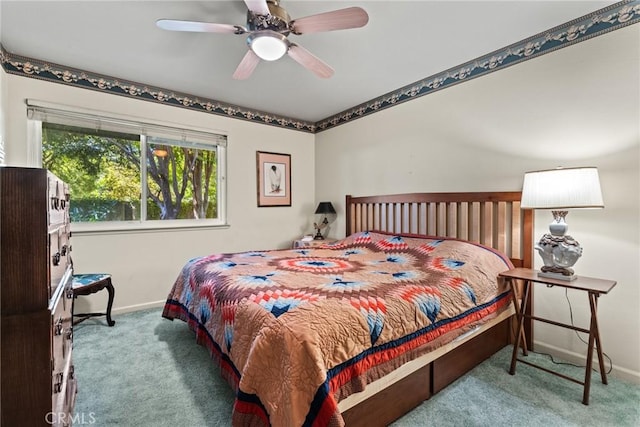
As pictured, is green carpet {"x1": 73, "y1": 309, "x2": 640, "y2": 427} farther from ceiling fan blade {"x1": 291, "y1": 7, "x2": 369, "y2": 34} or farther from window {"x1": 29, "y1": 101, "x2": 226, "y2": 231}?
ceiling fan blade {"x1": 291, "y1": 7, "x2": 369, "y2": 34}

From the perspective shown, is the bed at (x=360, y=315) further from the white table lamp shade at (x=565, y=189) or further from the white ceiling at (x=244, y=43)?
the white ceiling at (x=244, y=43)

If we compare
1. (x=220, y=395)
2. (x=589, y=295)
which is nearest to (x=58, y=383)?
(x=220, y=395)

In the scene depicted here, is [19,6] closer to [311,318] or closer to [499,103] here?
[311,318]

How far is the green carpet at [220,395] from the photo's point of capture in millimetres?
1508

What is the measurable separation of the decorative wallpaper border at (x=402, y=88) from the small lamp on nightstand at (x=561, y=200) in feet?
3.50

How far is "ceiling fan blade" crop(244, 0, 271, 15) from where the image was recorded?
1.54 meters

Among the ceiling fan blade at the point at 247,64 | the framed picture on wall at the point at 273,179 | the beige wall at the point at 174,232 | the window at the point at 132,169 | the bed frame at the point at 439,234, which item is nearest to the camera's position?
the bed frame at the point at 439,234

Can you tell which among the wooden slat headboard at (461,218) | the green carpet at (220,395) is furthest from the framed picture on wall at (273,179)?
the green carpet at (220,395)

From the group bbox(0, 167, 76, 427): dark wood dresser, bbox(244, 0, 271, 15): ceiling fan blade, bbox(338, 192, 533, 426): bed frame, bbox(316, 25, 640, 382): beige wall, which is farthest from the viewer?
bbox(316, 25, 640, 382): beige wall

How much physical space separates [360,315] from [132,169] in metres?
3.04

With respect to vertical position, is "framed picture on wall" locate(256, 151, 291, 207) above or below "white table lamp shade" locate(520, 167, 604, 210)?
above

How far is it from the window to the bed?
127 cm

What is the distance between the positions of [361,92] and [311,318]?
2851 mm

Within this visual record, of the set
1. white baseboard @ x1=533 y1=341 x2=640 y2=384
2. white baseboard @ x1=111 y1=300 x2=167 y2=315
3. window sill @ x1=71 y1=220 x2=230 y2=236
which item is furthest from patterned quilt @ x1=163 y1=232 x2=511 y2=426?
window sill @ x1=71 y1=220 x2=230 y2=236
